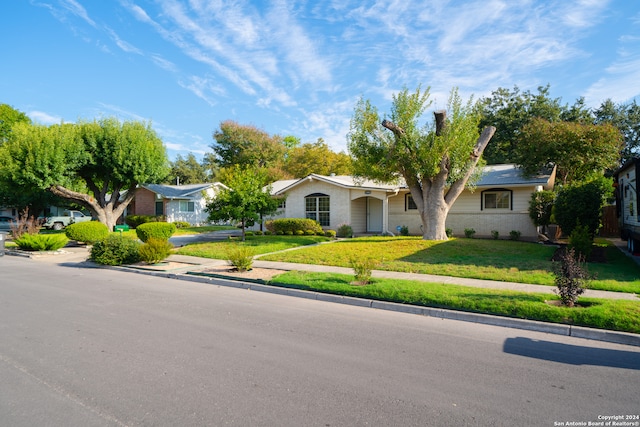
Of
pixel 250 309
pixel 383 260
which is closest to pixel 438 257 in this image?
pixel 383 260

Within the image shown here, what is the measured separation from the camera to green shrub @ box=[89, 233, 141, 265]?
48.0ft

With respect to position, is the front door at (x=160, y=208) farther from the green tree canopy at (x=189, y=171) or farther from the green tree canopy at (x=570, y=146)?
the green tree canopy at (x=570, y=146)

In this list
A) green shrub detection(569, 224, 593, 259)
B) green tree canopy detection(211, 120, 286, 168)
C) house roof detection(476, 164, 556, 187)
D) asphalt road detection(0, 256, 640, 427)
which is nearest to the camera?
asphalt road detection(0, 256, 640, 427)

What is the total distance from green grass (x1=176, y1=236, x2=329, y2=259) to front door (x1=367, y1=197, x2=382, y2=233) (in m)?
5.18

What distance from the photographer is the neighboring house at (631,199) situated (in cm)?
1414

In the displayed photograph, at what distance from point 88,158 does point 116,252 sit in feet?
51.4

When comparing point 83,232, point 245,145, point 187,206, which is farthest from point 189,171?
point 83,232

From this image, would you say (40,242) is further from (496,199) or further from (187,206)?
(496,199)

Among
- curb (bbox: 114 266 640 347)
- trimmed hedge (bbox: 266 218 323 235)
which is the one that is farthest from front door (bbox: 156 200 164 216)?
curb (bbox: 114 266 640 347)

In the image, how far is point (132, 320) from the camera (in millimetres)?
7203

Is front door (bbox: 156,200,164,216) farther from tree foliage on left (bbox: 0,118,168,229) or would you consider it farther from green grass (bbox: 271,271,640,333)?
green grass (bbox: 271,271,640,333)

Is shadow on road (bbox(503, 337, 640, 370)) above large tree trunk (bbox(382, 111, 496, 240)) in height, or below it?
below

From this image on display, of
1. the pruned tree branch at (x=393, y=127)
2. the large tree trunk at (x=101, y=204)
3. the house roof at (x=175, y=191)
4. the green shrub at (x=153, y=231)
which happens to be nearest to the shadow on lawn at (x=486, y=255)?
the pruned tree branch at (x=393, y=127)

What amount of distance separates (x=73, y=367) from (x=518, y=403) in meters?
5.10
